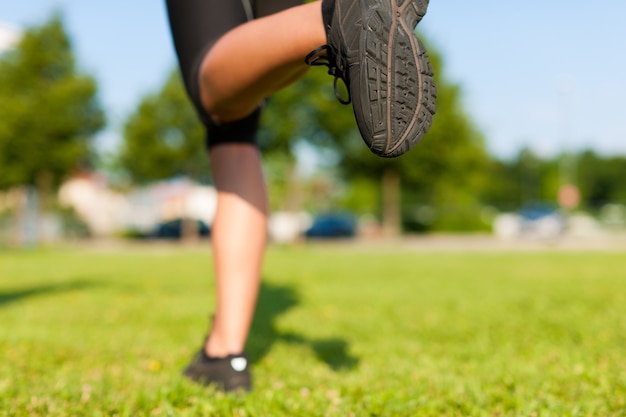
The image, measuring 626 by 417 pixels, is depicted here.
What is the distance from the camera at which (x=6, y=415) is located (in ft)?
5.80

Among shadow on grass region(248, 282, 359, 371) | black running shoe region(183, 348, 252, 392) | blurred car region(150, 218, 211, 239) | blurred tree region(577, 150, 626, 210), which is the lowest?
blurred tree region(577, 150, 626, 210)

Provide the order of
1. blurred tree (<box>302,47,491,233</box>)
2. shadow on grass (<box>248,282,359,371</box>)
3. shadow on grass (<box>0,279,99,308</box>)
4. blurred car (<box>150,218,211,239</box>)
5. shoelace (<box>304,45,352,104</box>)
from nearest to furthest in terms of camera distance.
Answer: shoelace (<box>304,45,352,104</box>) < shadow on grass (<box>248,282,359,371</box>) < shadow on grass (<box>0,279,99,308</box>) < blurred tree (<box>302,47,491,233</box>) < blurred car (<box>150,218,211,239</box>)

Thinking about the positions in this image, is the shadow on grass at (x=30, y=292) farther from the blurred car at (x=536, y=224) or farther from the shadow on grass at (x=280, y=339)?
the blurred car at (x=536, y=224)

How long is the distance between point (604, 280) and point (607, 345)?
4.49m

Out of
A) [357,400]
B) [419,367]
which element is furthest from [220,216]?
[419,367]

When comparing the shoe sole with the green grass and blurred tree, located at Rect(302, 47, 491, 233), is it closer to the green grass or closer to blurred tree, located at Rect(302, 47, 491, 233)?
the green grass

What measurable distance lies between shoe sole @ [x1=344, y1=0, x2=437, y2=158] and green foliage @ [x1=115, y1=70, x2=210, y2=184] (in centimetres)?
2568

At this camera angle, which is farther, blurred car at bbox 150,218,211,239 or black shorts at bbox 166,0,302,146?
blurred car at bbox 150,218,211,239

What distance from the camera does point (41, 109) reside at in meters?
20.4

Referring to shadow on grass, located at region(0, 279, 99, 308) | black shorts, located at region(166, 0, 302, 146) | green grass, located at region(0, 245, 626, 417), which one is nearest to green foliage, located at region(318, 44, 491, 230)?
shadow on grass, located at region(0, 279, 99, 308)

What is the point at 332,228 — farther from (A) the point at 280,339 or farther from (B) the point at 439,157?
(A) the point at 280,339

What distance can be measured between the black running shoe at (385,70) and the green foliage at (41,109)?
20712mm

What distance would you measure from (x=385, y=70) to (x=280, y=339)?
2276 mm

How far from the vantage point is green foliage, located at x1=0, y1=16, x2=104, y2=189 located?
20312 millimetres
